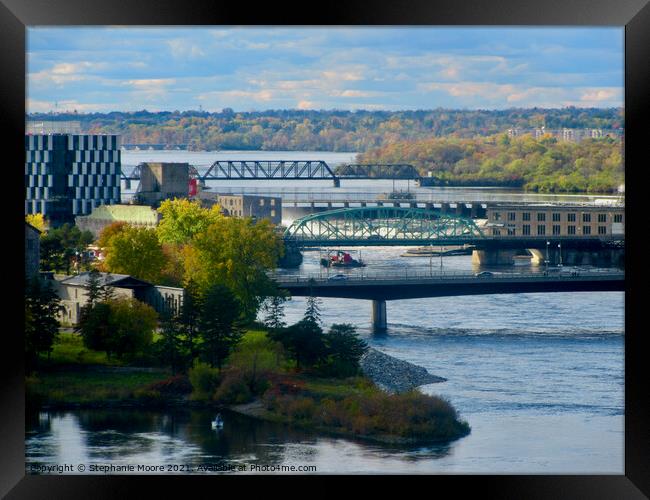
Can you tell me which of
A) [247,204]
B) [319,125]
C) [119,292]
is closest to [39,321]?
[119,292]

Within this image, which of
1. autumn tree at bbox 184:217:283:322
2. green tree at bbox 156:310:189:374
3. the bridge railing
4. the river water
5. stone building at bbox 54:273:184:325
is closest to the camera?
the river water

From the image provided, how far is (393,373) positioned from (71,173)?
26.4 feet

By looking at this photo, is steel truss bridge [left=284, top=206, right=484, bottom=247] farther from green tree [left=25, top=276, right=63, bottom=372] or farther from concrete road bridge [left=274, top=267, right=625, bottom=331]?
green tree [left=25, top=276, right=63, bottom=372]

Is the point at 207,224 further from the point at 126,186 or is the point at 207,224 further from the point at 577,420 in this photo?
the point at 577,420

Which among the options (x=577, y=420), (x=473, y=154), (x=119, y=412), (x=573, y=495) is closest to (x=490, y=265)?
(x=473, y=154)

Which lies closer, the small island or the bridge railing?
the small island

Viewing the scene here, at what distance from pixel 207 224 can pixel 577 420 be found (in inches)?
229

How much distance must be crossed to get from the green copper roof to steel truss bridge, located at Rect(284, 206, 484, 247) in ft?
5.91

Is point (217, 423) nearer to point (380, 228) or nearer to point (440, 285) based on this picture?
point (440, 285)

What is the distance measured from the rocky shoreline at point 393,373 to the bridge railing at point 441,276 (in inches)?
90.3

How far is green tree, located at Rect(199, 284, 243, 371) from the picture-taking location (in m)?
12.4

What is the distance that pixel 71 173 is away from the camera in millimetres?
19734

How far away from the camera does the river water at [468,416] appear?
1034cm

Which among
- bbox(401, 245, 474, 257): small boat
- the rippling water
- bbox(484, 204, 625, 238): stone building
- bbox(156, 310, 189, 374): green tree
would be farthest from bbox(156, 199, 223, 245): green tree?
bbox(484, 204, 625, 238): stone building
